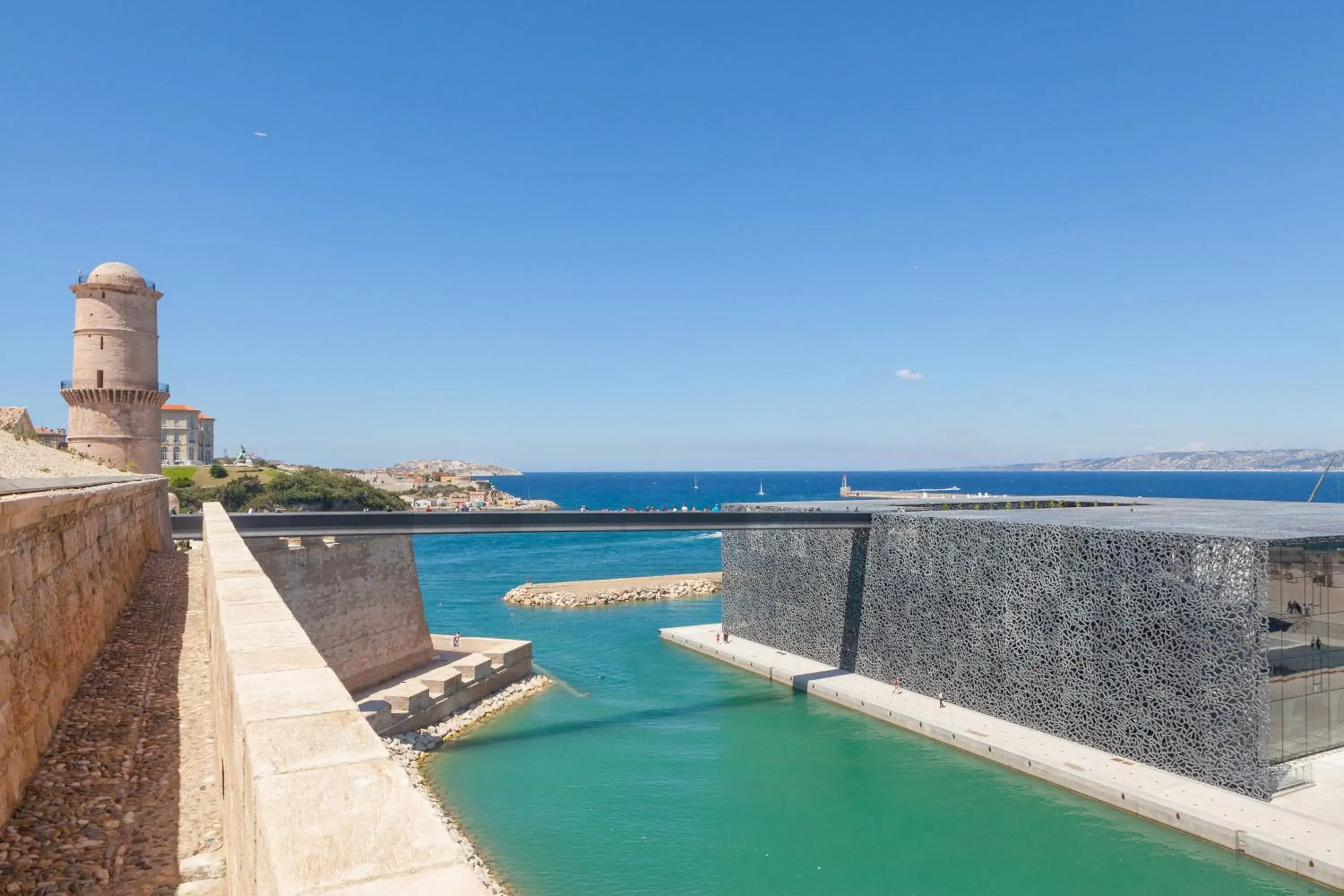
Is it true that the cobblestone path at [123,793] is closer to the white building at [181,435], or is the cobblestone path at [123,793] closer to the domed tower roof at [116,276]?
the domed tower roof at [116,276]

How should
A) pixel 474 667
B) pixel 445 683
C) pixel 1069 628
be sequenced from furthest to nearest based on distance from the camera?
pixel 474 667
pixel 445 683
pixel 1069 628

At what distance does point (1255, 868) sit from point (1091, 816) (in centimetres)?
325

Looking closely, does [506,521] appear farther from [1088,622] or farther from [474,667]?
[1088,622]

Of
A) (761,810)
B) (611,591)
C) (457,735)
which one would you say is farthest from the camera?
(611,591)

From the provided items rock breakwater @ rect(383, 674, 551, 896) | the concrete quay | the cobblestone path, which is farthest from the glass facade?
the cobblestone path

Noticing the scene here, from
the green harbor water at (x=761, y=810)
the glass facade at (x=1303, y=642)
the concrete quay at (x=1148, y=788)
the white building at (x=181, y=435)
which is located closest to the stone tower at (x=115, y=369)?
the green harbor water at (x=761, y=810)

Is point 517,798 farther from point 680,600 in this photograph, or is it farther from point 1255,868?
point 680,600

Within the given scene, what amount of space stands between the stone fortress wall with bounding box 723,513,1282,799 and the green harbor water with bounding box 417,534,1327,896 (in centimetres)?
248

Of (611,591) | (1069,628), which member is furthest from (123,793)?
(611,591)

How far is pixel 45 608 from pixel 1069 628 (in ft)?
73.4

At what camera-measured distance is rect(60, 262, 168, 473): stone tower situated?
28703 mm

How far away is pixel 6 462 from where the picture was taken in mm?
20391

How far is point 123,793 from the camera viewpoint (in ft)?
20.8

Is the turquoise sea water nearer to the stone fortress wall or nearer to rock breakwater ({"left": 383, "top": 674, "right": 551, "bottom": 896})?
rock breakwater ({"left": 383, "top": 674, "right": 551, "bottom": 896})
